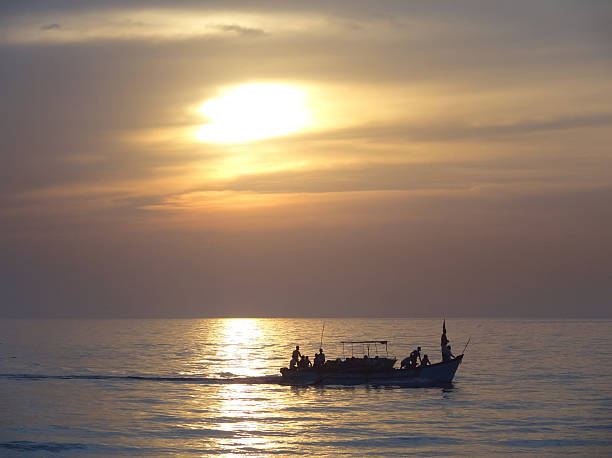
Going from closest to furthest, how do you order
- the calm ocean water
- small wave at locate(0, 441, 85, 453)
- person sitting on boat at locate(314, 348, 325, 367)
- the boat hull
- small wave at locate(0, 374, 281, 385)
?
small wave at locate(0, 441, 85, 453)
the calm ocean water
the boat hull
person sitting on boat at locate(314, 348, 325, 367)
small wave at locate(0, 374, 281, 385)

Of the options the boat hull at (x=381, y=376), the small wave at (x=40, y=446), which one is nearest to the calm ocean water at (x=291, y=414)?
the small wave at (x=40, y=446)

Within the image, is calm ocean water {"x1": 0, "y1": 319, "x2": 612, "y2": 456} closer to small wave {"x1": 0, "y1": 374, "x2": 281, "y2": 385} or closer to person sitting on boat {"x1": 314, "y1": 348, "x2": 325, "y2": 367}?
small wave {"x1": 0, "y1": 374, "x2": 281, "y2": 385}

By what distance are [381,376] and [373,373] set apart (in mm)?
689

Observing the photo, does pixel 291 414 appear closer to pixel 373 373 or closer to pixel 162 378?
pixel 373 373

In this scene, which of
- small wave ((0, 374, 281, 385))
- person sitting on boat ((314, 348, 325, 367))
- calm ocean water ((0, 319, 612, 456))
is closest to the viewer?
calm ocean water ((0, 319, 612, 456))

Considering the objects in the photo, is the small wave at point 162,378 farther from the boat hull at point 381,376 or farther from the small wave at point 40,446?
the small wave at point 40,446

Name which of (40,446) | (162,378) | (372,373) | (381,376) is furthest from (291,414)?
(162,378)

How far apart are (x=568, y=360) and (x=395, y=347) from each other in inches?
1370

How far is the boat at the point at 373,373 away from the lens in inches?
2480

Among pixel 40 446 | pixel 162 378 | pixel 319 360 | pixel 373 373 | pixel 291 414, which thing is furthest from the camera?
pixel 162 378

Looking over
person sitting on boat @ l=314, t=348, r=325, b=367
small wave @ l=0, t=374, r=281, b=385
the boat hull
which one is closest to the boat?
the boat hull

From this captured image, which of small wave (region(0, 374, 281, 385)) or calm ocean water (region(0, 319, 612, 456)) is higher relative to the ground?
small wave (region(0, 374, 281, 385))

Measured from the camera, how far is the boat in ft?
207

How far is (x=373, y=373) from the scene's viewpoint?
63125 millimetres
